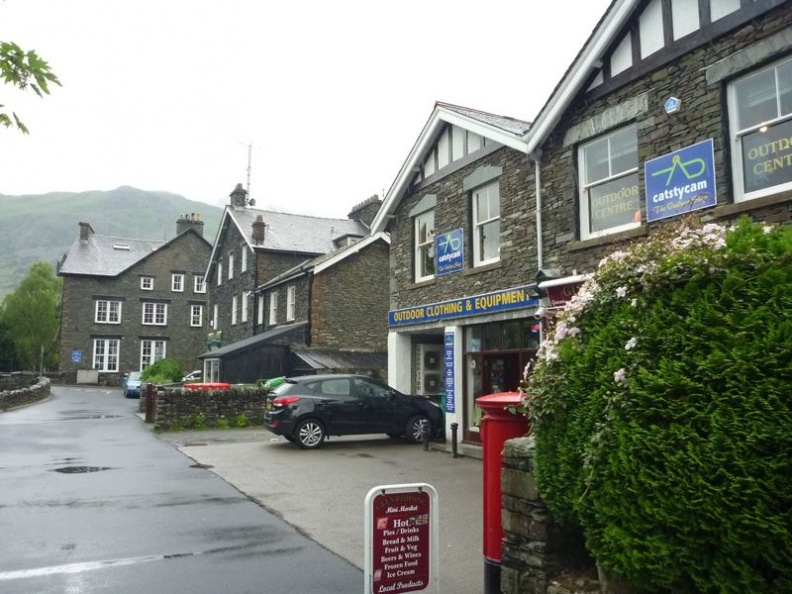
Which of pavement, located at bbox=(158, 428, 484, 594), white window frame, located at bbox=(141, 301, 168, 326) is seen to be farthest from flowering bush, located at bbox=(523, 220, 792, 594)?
white window frame, located at bbox=(141, 301, 168, 326)

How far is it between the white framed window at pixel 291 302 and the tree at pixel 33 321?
41427 mm

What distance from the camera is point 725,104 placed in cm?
916

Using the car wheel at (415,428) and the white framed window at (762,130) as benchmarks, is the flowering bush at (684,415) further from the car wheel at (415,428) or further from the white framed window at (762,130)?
the car wheel at (415,428)

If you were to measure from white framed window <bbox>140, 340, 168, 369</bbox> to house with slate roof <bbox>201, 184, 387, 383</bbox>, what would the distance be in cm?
1526

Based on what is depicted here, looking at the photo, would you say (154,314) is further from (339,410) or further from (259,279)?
(339,410)

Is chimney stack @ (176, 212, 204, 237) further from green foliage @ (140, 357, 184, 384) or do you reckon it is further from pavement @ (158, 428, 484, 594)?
pavement @ (158, 428, 484, 594)

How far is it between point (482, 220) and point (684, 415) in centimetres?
1141

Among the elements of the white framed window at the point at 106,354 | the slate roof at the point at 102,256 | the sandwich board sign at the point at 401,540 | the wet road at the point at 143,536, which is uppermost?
the slate roof at the point at 102,256

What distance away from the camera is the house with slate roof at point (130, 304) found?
170 ft

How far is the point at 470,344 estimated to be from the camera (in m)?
14.8

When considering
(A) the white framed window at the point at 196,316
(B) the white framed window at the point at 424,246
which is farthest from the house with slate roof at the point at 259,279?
(A) the white framed window at the point at 196,316

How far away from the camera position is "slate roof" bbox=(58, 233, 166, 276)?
174 feet

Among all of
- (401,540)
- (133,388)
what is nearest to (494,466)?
(401,540)

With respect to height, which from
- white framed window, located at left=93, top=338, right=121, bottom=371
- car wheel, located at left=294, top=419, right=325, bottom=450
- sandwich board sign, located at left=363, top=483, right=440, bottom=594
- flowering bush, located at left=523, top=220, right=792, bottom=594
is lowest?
car wheel, located at left=294, top=419, right=325, bottom=450
